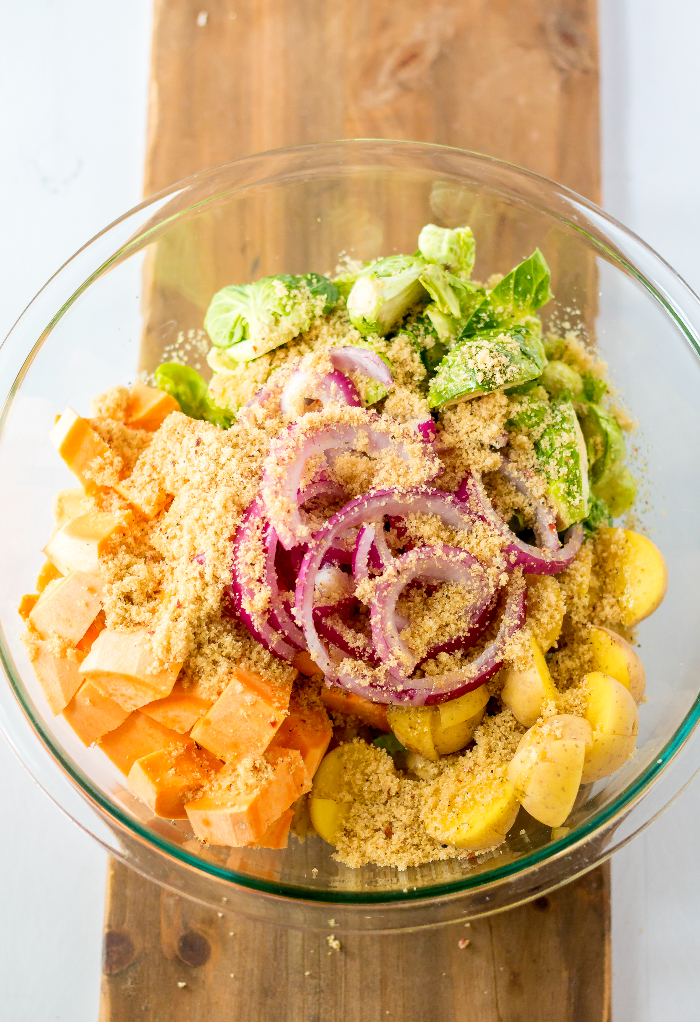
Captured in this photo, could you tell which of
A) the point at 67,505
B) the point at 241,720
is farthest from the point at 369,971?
Answer: the point at 67,505

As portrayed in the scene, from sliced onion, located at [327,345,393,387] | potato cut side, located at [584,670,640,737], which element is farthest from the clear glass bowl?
sliced onion, located at [327,345,393,387]

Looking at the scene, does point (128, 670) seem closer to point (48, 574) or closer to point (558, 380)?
point (48, 574)

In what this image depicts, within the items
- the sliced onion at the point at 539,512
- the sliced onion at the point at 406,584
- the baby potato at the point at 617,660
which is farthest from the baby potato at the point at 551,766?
the sliced onion at the point at 539,512

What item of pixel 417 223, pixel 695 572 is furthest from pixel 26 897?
pixel 417 223

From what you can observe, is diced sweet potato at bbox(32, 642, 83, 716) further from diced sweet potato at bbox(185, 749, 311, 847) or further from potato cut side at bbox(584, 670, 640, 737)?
potato cut side at bbox(584, 670, 640, 737)

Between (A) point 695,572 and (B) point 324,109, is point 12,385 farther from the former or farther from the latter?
(A) point 695,572

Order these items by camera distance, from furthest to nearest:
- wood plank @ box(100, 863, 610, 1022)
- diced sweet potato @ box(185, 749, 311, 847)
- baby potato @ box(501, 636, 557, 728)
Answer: wood plank @ box(100, 863, 610, 1022) → baby potato @ box(501, 636, 557, 728) → diced sweet potato @ box(185, 749, 311, 847)
